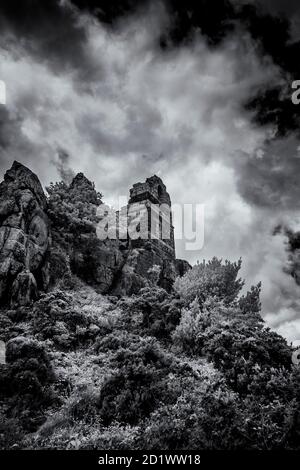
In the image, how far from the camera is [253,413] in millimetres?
7910

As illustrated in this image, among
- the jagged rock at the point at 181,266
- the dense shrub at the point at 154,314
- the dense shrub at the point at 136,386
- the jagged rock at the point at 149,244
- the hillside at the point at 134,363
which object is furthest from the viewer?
the jagged rock at the point at 181,266

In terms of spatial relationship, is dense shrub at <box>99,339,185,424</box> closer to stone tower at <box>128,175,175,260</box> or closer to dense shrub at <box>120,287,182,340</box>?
dense shrub at <box>120,287,182,340</box>

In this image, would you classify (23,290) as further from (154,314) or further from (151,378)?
(151,378)

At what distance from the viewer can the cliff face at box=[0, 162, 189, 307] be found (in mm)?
16466

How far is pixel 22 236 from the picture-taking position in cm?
1761

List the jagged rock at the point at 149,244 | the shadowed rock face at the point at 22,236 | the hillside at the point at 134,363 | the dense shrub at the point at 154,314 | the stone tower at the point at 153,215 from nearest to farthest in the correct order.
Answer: the hillside at the point at 134,363 → the dense shrub at the point at 154,314 → the shadowed rock face at the point at 22,236 → the jagged rock at the point at 149,244 → the stone tower at the point at 153,215

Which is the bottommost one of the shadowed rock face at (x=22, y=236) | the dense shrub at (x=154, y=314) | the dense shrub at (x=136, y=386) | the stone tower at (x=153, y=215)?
the dense shrub at (x=136, y=386)

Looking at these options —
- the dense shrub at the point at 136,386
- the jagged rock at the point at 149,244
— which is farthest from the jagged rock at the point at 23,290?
the jagged rock at the point at 149,244

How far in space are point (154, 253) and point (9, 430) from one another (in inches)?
781

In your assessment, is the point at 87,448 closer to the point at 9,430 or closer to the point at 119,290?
the point at 9,430

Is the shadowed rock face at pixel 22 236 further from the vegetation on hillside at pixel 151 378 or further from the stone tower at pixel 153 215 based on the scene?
the stone tower at pixel 153 215

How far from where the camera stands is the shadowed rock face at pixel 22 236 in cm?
1560

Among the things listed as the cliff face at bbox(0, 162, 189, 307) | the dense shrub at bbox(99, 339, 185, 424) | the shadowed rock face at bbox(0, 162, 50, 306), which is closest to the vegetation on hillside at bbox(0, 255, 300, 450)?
the dense shrub at bbox(99, 339, 185, 424)

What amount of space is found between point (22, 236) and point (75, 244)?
230 inches
